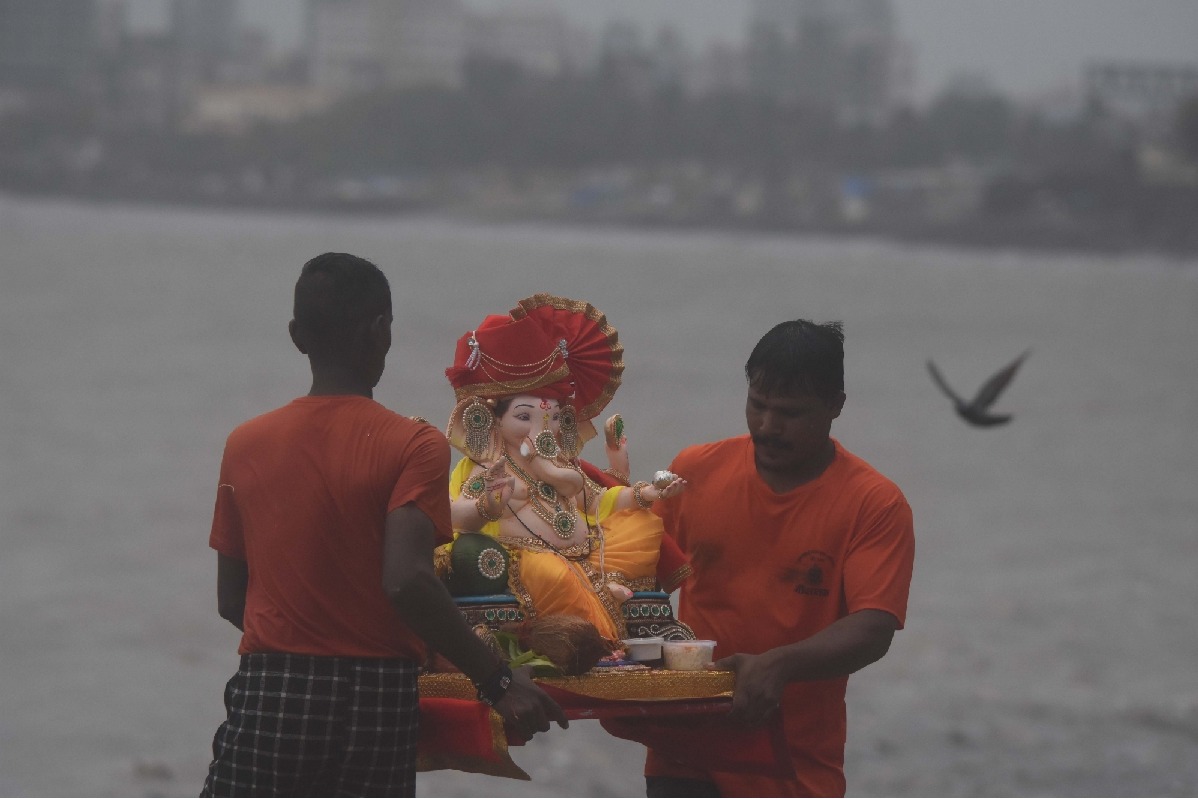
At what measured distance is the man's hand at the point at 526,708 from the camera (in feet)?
11.2

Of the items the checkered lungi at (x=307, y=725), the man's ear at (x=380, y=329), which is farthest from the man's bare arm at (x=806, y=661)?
the man's ear at (x=380, y=329)

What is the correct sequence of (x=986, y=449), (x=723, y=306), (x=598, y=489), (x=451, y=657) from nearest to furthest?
(x=451, y=657) → (x=598, y=489) → (x=986, y=449) → (x=723, y=306)

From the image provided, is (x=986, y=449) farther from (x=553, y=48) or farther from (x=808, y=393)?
(x=808, y=393)

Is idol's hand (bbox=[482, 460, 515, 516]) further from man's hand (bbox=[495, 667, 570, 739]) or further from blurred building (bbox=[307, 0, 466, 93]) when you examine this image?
blurred building (bbox=[307, 0, 466, 93])

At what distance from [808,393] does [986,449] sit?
1391 inches

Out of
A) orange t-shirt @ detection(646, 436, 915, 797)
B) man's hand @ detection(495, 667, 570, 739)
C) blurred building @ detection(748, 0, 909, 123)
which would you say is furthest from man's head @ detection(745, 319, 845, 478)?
blurred building @ detection(748, 0, 909, 123)

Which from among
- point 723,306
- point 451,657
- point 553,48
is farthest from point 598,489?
point 553,48

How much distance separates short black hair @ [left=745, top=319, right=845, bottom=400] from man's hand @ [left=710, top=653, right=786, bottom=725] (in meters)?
0.55

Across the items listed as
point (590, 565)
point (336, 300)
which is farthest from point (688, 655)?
point (336, 300)

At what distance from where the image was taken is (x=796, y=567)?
3896mm

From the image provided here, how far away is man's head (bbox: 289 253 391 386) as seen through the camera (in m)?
3.41

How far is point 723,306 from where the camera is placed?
180ft

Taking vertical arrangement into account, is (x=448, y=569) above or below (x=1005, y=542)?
below

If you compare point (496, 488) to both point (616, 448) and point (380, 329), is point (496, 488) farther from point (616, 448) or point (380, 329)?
point (380, 329)
